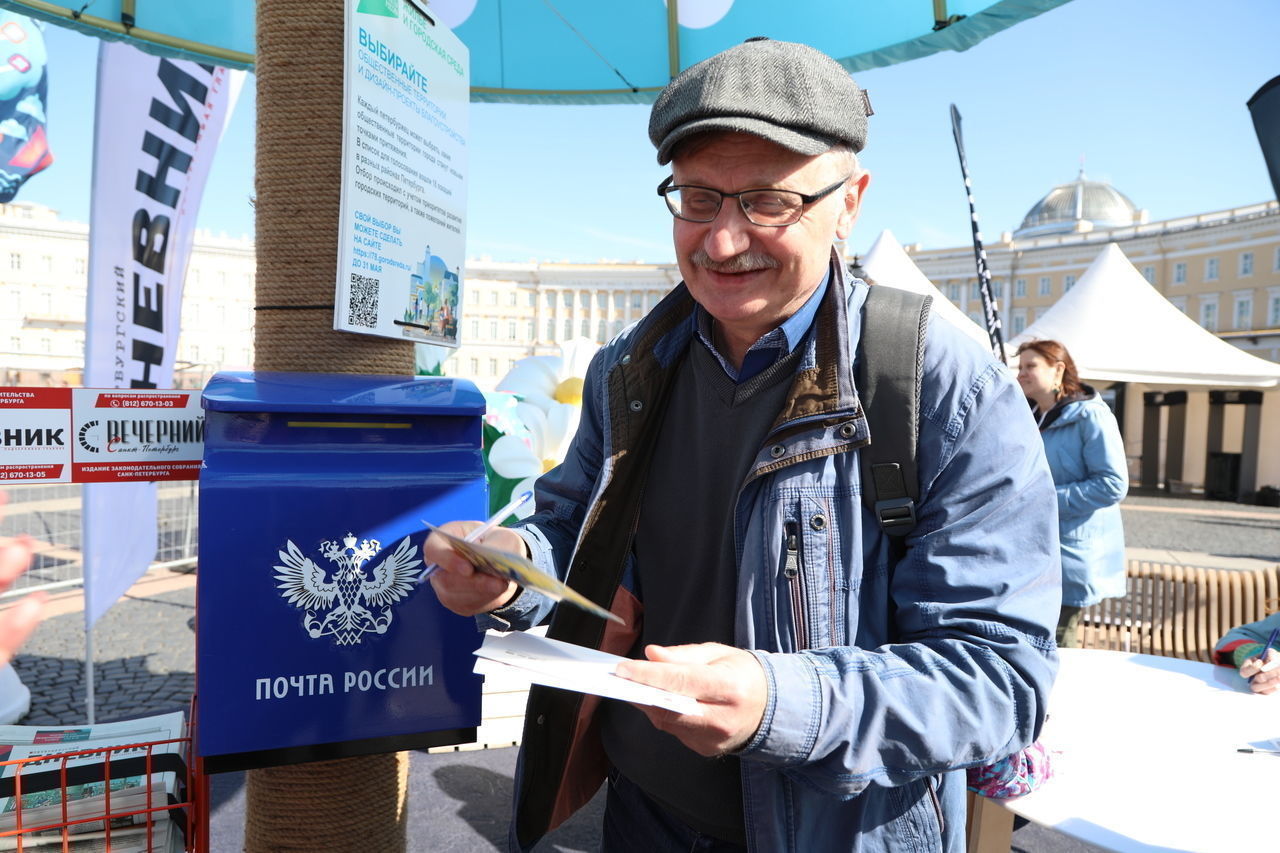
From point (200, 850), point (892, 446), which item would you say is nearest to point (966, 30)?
point (892, 446)

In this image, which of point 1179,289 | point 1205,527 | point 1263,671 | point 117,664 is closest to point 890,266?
point 1263,671

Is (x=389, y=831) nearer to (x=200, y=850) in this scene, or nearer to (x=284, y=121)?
(x=200, y=850)

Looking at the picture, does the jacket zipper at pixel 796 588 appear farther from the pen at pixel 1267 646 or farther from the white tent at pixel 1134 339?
the white tent at pixel 1134 339

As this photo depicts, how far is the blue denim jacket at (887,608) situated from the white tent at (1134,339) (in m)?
9.41

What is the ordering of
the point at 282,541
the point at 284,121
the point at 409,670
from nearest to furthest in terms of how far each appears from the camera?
1. the point at 282,541
2. the point at 409,670
3. the point at 284,121

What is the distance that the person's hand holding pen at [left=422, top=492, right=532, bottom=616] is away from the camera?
3.87 feet

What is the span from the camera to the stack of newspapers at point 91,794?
1190 mm

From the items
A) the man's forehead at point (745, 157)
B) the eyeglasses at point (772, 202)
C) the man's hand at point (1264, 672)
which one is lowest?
Result: the man's hand at point (1264, 672)

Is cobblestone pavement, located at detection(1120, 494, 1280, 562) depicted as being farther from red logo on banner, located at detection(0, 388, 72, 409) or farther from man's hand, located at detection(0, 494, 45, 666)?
man's hand, located at detection(0, 494, 45, 666)

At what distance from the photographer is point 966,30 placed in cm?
281

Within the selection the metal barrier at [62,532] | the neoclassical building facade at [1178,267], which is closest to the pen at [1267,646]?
the metal barrier at [62,532]

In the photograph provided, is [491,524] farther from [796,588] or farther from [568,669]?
[796,588]

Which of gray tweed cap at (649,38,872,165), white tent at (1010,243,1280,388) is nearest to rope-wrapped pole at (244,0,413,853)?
gray tweed cap at (649,38,872,165)

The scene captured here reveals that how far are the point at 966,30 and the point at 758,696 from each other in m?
2.75
